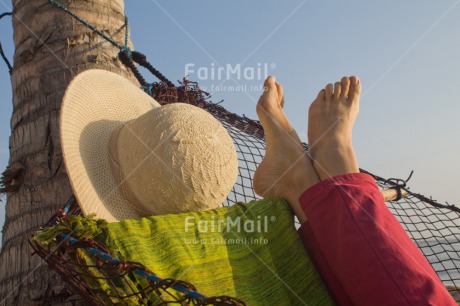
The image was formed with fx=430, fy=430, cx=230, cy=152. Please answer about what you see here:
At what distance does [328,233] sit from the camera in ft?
4.09

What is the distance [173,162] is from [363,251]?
24.7 inches

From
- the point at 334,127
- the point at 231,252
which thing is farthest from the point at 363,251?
the point at 334,127

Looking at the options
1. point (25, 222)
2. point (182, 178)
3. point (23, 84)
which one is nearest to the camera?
point (182, 178)

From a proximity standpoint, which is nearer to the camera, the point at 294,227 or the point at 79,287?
the point at 79,287

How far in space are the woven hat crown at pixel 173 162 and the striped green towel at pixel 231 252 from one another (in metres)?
0.08

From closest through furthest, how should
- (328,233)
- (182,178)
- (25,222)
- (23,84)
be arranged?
(328,233) < (182,178) < (25,222) < (23,84)

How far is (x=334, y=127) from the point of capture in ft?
5.64

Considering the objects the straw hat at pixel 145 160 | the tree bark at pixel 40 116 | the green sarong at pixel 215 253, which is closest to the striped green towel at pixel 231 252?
the green sarong at pixel 215 253

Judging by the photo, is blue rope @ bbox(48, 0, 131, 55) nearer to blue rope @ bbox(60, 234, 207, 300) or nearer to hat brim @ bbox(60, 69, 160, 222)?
hat brim @ bbox(60, 69, 160, 222)

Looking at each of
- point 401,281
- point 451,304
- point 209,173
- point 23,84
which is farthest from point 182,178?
point 23,84

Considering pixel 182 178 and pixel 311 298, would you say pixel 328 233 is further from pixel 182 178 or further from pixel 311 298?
pixel 182 178

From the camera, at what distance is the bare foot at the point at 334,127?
149cm

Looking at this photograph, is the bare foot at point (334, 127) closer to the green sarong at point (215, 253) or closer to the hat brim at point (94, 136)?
the green sarong at point (215, 253)

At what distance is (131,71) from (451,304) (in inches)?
68.7
